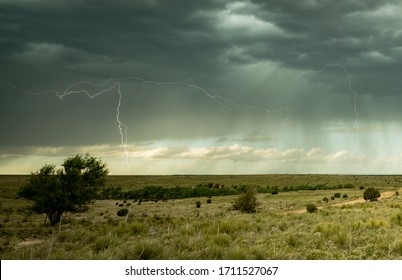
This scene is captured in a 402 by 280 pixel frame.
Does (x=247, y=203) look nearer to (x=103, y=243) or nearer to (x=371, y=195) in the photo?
(x=371, y=195)

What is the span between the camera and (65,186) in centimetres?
4250

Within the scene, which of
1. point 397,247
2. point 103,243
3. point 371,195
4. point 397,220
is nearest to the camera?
point 397,247

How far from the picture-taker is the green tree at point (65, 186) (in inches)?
1613

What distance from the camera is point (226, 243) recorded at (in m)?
16.0

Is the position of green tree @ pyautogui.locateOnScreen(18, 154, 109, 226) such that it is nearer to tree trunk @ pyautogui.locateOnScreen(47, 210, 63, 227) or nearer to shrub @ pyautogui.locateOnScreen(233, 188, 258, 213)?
tree trunk @ pyautogui.locateOnScreen(47, 210, 63, 227)

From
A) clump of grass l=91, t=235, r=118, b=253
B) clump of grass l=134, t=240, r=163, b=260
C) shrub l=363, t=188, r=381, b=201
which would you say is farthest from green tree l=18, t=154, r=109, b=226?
shrub l=363, t=188, r=381, b=201

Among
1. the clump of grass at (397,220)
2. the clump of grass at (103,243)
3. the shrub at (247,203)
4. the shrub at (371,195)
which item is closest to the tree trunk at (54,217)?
the shrub at (247,203)

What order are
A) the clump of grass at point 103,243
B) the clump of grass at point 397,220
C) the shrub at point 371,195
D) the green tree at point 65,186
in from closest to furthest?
the clump of grass at point 103,243 → the clump of grass at point 397,220 → the green tree at point 65,186 → the shrub at point 371,195

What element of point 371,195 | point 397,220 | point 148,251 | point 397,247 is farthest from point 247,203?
point 148,251

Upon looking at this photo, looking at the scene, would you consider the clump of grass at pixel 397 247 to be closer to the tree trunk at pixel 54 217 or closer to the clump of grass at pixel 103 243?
the clump of grass at pixel 103 243

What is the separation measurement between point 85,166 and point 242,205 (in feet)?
60.3
